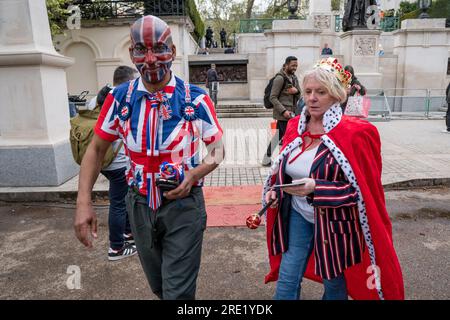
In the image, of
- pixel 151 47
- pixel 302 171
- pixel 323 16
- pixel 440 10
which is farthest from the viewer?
pixel 440 10

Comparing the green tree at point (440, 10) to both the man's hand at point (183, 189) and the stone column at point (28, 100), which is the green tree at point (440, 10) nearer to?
the stone column at point (28, 100)

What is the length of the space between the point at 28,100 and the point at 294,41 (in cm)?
1387

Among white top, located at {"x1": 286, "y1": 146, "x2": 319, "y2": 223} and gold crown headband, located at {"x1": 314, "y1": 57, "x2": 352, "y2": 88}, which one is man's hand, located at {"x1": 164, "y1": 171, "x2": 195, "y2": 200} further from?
gold crown headband, located at {"x1": 314, "y1": 57, "x2": 352, "y2": 88}

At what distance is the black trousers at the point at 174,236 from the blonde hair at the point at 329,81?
0.99 metres

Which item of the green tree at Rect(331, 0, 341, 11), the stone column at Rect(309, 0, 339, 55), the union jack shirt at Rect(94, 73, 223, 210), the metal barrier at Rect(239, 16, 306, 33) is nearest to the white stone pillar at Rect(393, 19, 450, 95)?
the stone column at Rect(309, 0, 339, 55)

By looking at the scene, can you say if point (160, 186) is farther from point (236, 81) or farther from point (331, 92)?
point (236, 81)

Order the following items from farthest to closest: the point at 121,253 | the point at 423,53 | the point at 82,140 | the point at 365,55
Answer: the point at 423,53 → the point at 365,55 → the point at 121,253 → the point at 82,140

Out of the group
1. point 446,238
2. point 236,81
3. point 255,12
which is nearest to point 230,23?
point 255,12

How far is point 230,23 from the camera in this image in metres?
47.3

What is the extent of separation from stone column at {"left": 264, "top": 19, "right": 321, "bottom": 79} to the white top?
15.7 metres

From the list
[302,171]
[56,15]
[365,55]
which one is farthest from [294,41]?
[302,171]

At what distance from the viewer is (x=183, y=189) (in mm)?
2104

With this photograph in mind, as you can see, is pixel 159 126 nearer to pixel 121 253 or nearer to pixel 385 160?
pixel 121 253

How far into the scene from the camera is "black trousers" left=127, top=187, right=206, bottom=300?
2.19 meters
